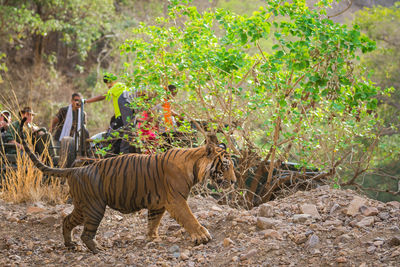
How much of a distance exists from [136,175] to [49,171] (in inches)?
33.4

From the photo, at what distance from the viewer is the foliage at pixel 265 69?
16.0ft

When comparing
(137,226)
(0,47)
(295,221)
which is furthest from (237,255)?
(0,47)

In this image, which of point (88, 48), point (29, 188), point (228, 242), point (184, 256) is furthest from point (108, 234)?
point (88, 48)

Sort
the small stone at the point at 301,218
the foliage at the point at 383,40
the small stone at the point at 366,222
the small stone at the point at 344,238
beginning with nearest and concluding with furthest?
the small stone at the point at 344,238 → the small stone at the point at 366,222 → the small stone at the point at 301,218 → the foliage at the point at 383,40

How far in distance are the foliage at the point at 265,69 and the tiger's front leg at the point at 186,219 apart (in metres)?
1.46

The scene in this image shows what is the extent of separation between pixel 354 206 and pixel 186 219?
5.25 ft

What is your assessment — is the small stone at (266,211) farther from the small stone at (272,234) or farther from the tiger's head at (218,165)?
the tiger's head at (218,165)

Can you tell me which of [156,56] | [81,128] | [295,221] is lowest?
[295,221]

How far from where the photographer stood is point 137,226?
5723mm

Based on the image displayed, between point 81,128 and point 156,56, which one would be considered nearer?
point 156,56

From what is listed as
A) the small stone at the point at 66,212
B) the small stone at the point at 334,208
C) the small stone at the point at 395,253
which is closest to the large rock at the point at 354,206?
the small stone at the point at 334,208

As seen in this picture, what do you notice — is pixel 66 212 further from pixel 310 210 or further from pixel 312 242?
pixel 312 242

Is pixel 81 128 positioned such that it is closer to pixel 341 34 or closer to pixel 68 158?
pixel 68 158

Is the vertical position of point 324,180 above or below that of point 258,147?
below
